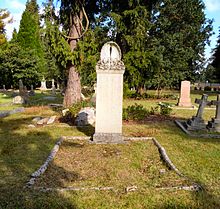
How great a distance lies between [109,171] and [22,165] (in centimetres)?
175

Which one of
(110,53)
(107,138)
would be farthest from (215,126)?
(110,53)

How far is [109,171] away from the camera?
5613 millimetres

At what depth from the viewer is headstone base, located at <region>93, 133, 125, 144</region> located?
8055 millimetres

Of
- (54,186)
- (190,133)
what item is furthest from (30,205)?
(190,133)

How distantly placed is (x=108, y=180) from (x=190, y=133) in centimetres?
528

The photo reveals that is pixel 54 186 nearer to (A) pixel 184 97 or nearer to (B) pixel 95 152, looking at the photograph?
(B) pixel 95 152

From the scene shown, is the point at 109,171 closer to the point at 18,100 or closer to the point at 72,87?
the point at 72,87

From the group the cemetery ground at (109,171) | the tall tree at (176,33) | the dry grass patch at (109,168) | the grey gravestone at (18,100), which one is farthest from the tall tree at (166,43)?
the dry grass patch at (109,168)

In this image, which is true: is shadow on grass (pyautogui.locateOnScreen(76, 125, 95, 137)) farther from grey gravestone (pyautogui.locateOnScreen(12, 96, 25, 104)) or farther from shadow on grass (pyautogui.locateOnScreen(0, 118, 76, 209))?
grey gravestone (pyautogui.locateOnScreen(12, 96, 25, 104))

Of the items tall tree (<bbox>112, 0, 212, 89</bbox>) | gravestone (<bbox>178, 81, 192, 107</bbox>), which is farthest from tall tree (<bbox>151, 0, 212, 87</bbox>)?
gravestone (<bbox>178, 81, 192, 107</bbox>)

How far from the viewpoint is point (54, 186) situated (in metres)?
4.78

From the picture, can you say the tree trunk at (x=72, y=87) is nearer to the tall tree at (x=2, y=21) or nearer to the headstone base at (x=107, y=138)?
the headstone base at (x=107, y=138)

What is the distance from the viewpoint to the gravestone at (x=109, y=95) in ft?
26.2

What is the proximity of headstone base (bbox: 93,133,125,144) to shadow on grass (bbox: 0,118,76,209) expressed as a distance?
4.01ft
